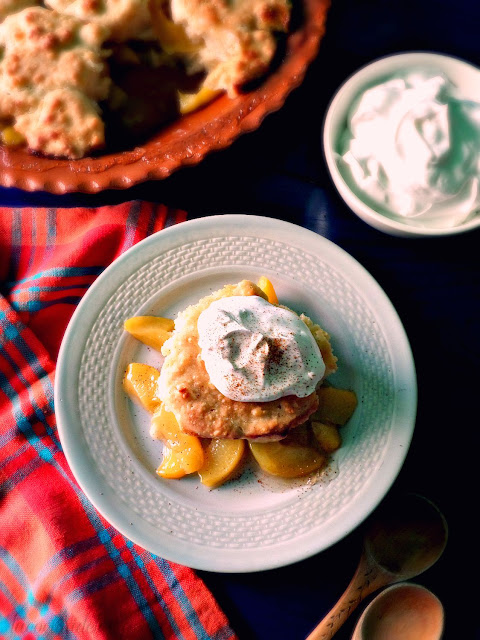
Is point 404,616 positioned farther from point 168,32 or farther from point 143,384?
point 168,32

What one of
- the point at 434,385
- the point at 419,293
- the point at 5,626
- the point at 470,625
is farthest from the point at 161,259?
the point at 470,625

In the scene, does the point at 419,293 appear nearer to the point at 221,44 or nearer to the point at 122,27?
the point at 221,44

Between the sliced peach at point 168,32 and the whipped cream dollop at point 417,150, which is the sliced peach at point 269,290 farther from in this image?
the sliced peach at point 168,32

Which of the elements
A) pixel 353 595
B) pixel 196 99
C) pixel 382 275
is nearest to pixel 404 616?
pixel 353 595

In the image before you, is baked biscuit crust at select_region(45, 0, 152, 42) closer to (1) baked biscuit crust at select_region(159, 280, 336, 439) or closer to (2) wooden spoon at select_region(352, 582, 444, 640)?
(1) baked biscuit crust at select_region(159, 280, 336, 439)

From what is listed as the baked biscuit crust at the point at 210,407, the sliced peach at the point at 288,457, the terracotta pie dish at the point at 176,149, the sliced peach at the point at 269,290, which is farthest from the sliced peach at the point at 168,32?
the sliced peach at the point at 288,457
